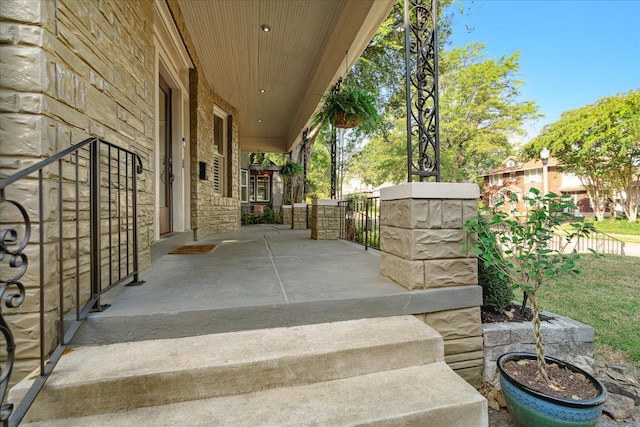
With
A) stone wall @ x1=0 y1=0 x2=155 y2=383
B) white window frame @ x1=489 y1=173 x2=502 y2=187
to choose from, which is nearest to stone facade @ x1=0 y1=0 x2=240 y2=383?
stone wall @ x1=0 y1=0 x2=155 y2=383

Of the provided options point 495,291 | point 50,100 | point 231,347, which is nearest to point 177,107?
point 50,100

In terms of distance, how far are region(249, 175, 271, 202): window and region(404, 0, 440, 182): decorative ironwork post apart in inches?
474

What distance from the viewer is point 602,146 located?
12.8m

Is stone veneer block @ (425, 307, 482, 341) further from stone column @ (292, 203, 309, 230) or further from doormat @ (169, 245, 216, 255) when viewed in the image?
stone column @ (292, 203, 309, 230)

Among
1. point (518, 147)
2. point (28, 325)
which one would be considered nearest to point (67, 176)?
point (28, 325)

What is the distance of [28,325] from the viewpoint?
4.01 ft

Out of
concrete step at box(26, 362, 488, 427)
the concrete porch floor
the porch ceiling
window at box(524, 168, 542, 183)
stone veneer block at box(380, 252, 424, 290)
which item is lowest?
concrete step at box(26, 362, 488, 427)

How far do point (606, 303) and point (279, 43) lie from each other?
17.2 ft

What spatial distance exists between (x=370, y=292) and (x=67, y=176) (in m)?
1.79

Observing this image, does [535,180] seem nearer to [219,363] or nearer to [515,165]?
[515,165]

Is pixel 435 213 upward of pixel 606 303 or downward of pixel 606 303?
upward

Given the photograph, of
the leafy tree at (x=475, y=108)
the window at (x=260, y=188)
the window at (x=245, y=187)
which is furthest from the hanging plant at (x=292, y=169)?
the leafy tree at (x=475, y=108)

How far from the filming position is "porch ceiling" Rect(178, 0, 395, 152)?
3287mm

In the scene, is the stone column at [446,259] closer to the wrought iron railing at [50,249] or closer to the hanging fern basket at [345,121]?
the wrought iron railing at [50,249]
